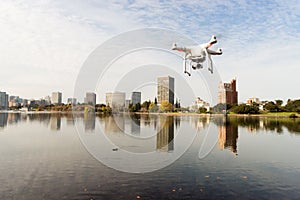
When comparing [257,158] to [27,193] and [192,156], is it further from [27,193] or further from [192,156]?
[27,193]

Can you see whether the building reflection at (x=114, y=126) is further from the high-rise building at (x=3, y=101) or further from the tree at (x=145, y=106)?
the high-rise building at (x=3, y=101)

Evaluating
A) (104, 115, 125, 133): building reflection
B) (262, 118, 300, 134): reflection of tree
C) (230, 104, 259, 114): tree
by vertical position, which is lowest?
(262, 118, 300, 134): reflection of tree

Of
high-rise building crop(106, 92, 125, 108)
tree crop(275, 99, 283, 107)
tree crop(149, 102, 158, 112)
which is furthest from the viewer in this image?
tree crop(275, 99, 283, 107)

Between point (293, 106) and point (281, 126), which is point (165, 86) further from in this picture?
point (293, 106)

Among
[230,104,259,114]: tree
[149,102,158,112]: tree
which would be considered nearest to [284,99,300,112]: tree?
[230,104,259,114]: tree

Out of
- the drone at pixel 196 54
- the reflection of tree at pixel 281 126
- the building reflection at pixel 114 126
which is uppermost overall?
the drone at pixel 196 54

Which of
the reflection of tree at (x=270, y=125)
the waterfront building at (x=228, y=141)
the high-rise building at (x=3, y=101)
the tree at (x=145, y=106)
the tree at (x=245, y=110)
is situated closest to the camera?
the waterfront building at (x=228, y=141)

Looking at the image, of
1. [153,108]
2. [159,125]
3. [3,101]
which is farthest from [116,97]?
[3,101]

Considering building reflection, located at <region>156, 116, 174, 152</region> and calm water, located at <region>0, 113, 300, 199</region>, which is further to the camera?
building reflection, located at <region>156, 116, 174, 152</region>

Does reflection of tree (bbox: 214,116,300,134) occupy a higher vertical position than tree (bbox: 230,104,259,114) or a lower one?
lower

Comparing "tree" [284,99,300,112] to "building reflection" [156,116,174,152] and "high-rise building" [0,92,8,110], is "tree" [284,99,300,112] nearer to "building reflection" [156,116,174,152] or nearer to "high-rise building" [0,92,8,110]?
"building reflection" [156,116,174,152]

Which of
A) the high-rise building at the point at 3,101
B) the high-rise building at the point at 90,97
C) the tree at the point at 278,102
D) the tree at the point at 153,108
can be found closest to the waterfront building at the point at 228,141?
the high-rise building at the point at 90,97
